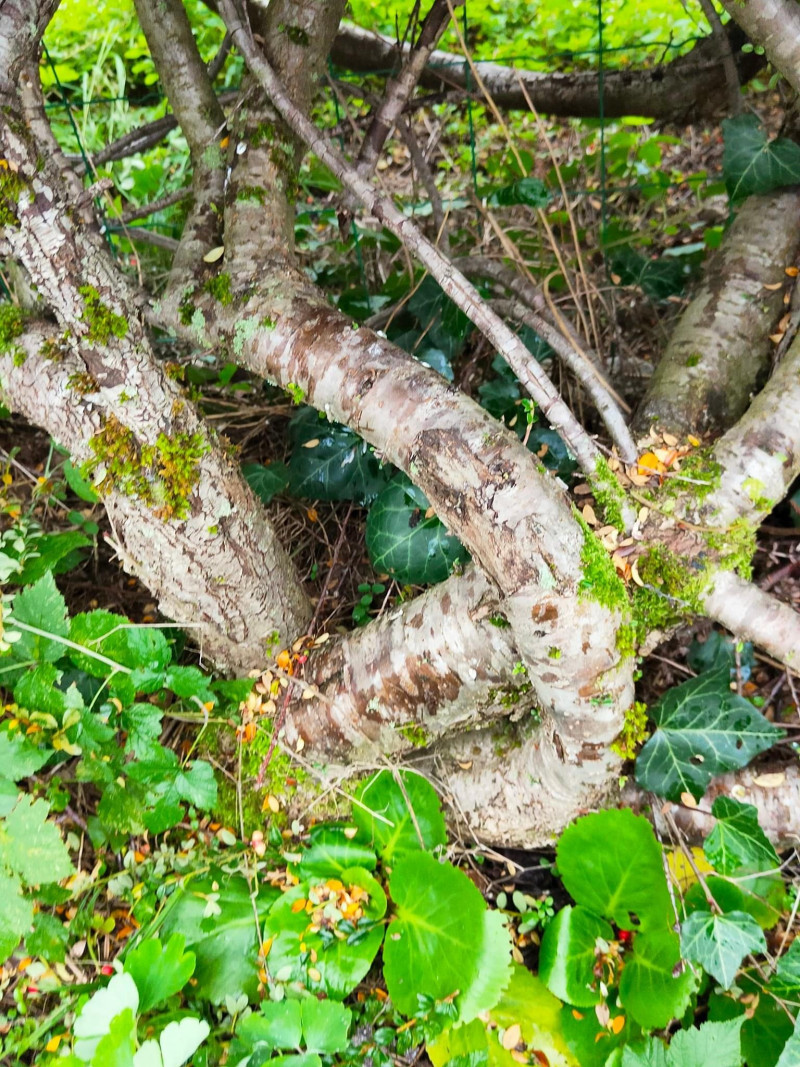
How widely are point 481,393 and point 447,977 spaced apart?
1276mm

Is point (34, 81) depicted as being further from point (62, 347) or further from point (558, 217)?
point (558, 217)

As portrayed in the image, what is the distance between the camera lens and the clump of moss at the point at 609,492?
121 centimetres

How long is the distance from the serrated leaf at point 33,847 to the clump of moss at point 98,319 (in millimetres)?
850

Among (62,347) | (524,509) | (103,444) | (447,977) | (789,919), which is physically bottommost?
(789,919)

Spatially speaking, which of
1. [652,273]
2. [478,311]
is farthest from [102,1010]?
[652,273]

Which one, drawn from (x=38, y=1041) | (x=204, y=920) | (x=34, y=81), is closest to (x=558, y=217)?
(x=34, y=81)

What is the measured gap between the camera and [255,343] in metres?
1.31

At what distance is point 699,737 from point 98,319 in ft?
4.58

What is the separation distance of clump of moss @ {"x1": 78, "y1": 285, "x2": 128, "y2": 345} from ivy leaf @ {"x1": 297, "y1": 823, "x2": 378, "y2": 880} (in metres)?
1.13

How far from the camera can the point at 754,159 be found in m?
1.59

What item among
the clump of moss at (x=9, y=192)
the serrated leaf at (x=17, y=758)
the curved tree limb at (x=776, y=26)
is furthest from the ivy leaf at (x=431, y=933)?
the curved tree limb at (x=776, y=26)

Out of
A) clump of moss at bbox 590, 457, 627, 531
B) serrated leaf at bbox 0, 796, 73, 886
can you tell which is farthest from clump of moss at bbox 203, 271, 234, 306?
serrated leaf at bbox 0, 796, 73, 886

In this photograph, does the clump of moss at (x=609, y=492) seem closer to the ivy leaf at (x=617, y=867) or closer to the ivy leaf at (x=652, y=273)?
the ivy leaf at (x=617, y=867)

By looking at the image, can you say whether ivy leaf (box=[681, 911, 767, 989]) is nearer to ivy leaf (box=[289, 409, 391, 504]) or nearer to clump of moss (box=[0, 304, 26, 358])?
ivy leaf (box=[289, 409, 391, 504])
